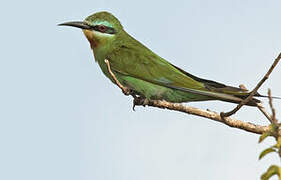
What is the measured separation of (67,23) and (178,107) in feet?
6.04

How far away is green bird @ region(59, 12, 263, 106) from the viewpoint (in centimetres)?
485

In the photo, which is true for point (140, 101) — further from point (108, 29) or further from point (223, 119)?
point (108, 29)

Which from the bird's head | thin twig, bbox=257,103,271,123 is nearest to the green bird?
the bird's head

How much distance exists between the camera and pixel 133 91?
491 centimetres

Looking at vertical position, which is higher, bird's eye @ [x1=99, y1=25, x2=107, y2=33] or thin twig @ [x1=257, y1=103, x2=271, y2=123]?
bird's eye @ [x1=99, y1=25, x2=107, y2=33]

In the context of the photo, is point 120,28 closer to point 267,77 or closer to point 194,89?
point 194,89

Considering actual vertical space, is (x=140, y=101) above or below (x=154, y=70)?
below

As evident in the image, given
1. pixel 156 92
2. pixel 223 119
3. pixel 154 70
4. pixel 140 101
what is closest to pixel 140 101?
pixel 140 101

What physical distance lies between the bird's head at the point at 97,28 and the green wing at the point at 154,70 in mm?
177

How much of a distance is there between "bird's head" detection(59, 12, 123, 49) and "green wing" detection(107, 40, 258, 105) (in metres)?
0.18

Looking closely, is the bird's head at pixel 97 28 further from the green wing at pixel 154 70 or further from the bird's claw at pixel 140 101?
the bird's claw at pixel 140 101

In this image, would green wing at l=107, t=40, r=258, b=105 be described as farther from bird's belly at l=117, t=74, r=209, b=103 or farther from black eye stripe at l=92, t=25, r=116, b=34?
black eye stripe at l=92, t=25, r=116, b=34

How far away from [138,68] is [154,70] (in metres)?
0.17

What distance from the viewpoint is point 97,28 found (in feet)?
17.1
